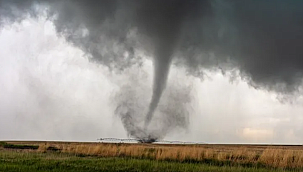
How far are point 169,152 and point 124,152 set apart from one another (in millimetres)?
4991

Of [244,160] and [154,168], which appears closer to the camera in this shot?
[154,168]

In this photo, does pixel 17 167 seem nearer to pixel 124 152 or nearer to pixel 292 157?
pixel 124 152

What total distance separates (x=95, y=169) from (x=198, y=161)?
9596 millimetres

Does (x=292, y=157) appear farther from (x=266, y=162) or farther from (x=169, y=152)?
(x=169, y=152)

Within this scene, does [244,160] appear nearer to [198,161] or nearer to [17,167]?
[198,161]

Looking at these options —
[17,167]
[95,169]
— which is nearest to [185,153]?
[95,169]

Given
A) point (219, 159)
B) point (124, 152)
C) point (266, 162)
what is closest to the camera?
point (266, 162)

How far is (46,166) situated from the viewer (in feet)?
69.6

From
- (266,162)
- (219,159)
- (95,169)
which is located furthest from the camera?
(219,159)

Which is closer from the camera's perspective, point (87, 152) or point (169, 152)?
point (169, 152)

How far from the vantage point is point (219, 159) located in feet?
89.0

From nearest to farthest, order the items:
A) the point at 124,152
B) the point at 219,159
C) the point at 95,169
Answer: the point at 95,169, the point at 219,159, the point at 124,152

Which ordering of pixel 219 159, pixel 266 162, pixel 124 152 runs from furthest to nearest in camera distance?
pixel 124 152 < pixel 219 159 < pixel 266 162

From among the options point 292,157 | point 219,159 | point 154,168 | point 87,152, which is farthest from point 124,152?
point 292,157
